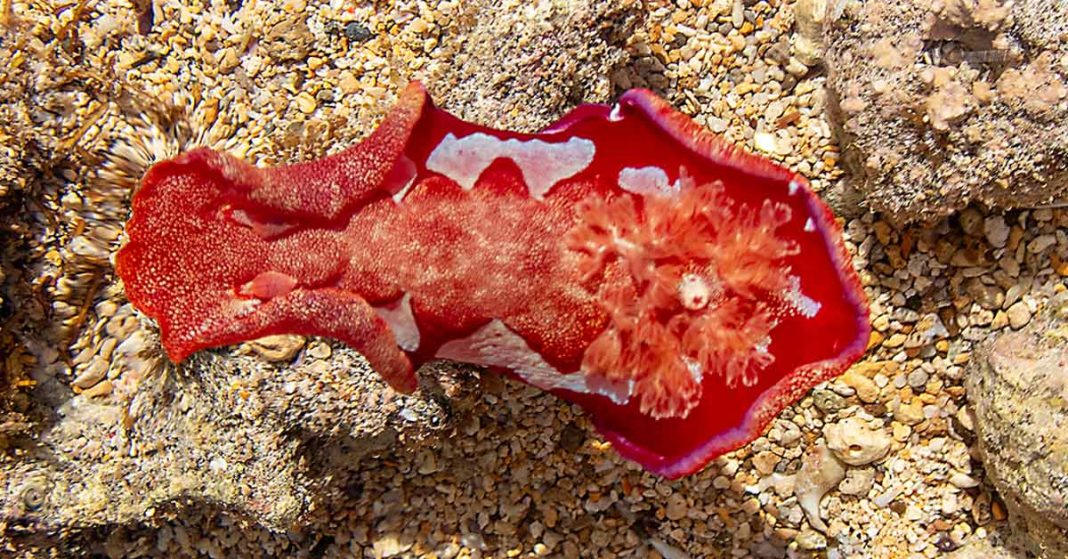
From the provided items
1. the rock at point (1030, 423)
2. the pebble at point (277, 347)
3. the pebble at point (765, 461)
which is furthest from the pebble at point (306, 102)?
the rock at point (1030, 423)

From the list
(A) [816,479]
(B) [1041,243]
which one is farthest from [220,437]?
(B) [1041,243]

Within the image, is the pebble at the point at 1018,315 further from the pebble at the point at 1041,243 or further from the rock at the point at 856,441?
the rock at the point at 856,441

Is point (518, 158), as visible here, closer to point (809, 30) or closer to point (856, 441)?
point (809, 30)

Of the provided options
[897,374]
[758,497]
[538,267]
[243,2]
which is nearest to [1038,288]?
[897,374]

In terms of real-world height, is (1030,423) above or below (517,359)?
below

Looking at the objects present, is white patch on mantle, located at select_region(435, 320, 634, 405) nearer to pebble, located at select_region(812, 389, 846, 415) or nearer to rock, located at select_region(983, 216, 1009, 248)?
pebble, located at select_region(812, 389, 846, 415)
